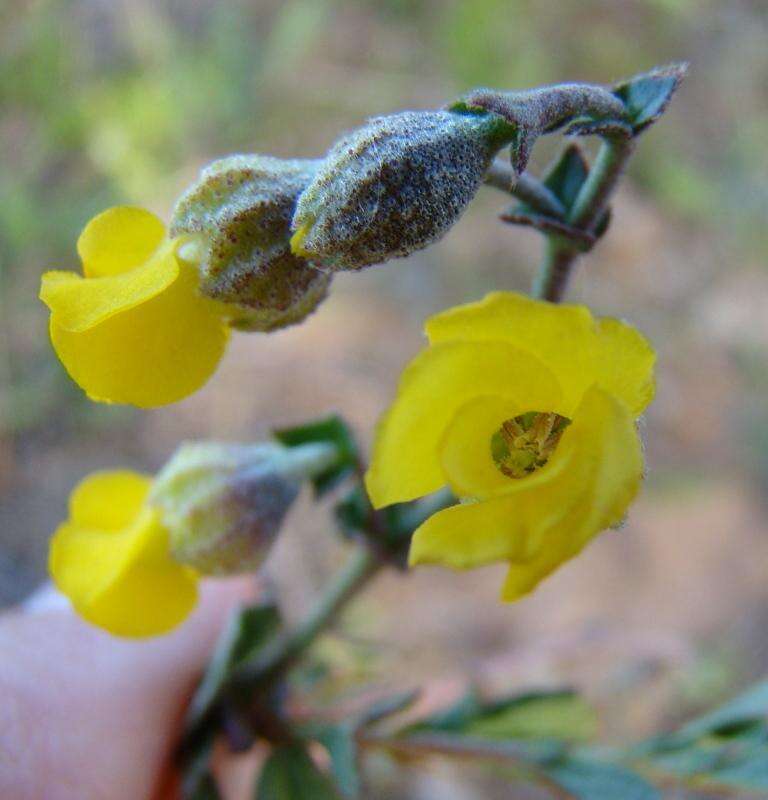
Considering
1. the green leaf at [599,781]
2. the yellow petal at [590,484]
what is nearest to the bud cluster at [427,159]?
the yellow petal at [590,484]

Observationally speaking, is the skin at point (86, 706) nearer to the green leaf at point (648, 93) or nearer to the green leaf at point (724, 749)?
the green leaf at point (724, 749)

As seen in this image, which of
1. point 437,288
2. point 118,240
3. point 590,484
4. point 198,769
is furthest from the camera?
point 437,288

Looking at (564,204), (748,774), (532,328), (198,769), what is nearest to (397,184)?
(532,328)

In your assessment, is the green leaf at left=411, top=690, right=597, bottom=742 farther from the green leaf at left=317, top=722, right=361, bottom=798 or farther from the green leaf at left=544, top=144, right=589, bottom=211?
the green leaf at left=544, top=144, right=589, bottom=211

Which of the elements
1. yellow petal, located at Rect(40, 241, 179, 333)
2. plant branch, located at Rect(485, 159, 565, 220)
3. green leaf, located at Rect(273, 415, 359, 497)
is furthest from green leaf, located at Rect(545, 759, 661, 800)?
yellow petal, located at Rect(40, 241, 179, 333)

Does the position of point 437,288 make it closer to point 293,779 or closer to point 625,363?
point 293,779

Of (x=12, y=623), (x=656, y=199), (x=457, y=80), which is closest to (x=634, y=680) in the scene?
(x=12, y=623)

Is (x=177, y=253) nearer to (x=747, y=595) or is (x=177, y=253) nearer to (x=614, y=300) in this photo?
(x=747, y=595)
